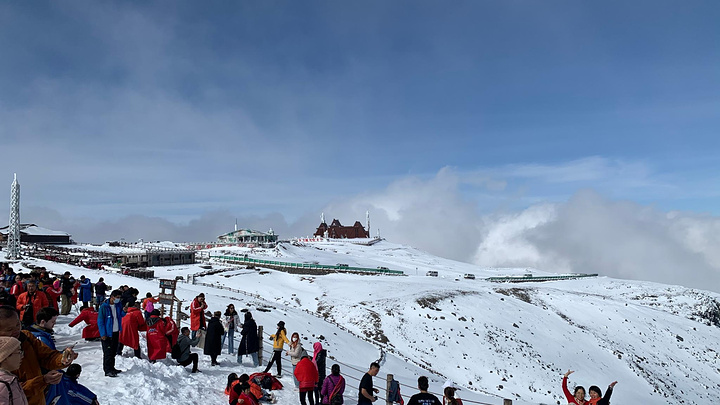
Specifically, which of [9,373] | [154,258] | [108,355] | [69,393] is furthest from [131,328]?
[154,258]

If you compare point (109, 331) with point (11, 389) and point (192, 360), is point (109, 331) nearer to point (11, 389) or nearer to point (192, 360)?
point (192, 360)

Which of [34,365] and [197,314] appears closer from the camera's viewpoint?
[34,365]

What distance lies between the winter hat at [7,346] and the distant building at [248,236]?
111 metres

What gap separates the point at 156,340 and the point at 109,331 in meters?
1.67

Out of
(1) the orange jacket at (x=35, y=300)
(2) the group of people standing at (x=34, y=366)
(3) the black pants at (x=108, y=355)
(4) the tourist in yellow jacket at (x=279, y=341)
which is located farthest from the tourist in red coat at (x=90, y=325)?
(2) the group of people standing at (x=34, y=366)

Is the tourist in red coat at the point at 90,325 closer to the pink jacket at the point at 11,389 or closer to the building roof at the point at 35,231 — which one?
the pink jacket at the point at 11,389

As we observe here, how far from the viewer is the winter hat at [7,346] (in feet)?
→ 13.9

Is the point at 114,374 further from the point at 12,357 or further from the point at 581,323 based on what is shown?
the point at 581,323

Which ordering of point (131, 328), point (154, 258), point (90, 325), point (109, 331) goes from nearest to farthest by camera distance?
point (109, 331)
point (131, 328)
point (90, 325)
point (154, 258)

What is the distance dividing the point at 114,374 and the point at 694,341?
58.3 metres

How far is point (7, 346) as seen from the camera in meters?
4.29

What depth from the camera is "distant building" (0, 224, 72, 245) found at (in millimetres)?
99875

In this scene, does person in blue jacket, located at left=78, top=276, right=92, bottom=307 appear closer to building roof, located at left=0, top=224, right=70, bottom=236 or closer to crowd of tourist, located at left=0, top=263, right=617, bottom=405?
crowd of tourist, located at left=0, top=263, right=617, bottom=405

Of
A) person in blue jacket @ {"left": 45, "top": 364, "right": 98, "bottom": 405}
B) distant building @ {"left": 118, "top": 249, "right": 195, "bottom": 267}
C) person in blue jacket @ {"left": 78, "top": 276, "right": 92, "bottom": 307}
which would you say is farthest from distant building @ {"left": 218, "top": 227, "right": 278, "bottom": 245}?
person in blue jacket @ {"left": 45, "top": 364, "right": 98, "bottom": 405}
